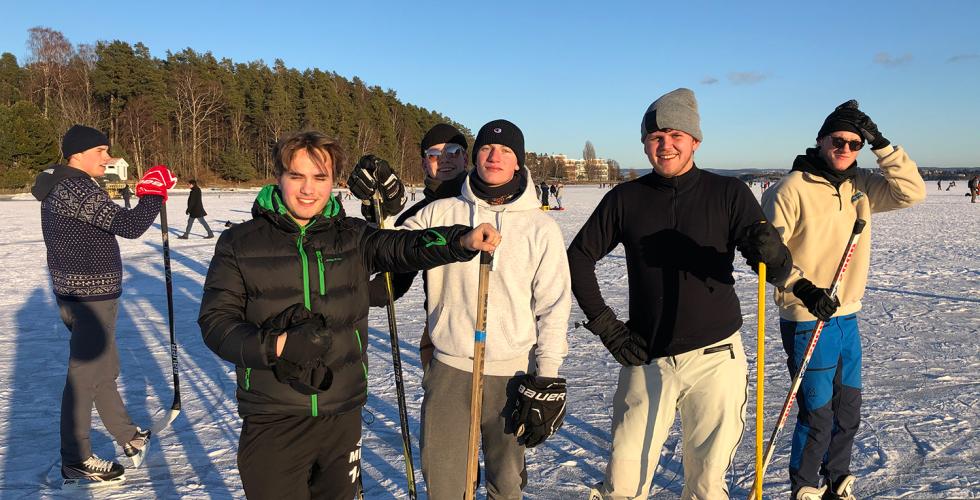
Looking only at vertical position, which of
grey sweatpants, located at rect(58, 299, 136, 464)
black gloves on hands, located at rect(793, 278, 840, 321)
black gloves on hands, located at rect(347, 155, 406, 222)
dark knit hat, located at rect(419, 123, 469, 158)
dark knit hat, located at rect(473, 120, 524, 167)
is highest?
dark knit hat, located at rect(419, 123, 469, 158)

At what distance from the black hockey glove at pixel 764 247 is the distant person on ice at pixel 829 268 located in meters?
0.51

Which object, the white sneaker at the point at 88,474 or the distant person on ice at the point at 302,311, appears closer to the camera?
the distant person on ice at the point at 302,311

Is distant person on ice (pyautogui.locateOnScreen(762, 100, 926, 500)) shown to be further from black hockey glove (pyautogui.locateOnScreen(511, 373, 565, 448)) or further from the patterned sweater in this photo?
the patterned sweater

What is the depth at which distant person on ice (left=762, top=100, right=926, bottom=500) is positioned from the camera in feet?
9.89

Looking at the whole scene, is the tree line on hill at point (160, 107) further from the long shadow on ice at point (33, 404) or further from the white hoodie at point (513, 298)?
the white hoodie at point (513, 298)

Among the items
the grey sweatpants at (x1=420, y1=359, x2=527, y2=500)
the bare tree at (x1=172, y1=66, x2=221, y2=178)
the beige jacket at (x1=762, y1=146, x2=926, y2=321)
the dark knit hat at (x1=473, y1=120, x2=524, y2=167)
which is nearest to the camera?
the grey sweatpants at (x1=420, y1=359, x2=527, y2=500)

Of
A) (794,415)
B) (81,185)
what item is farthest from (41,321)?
(794,415)

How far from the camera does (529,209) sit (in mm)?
2500

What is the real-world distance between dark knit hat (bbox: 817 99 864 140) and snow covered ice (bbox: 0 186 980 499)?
1.93 m

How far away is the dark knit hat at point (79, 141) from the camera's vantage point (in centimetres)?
341

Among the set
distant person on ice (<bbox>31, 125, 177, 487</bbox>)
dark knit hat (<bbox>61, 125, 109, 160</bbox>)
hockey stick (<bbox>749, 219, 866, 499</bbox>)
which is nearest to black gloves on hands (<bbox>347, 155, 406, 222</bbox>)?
distant person on ice (<bbox>31, 125, 177, 487</bbox>)

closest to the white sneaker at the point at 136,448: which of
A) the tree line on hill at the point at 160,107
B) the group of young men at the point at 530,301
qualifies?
the group of young men at the point at 530,301

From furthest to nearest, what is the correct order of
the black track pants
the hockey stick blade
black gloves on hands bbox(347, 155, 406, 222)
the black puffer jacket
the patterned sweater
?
the hockey stick blade
the patterned sweater
black gloves on hands bbox(347, 155, 406, 222)
the black track pants
the black puffer jacket

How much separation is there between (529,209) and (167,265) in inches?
112
